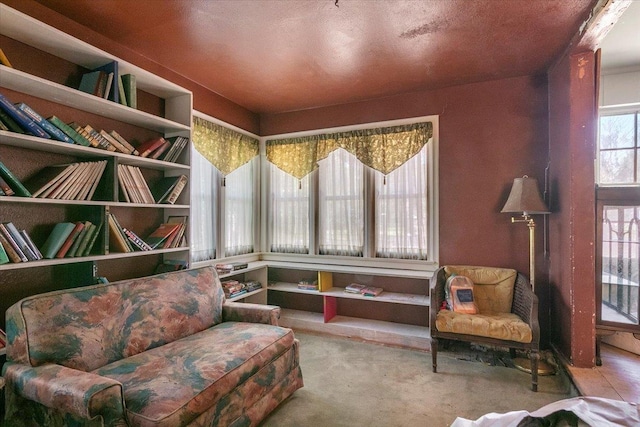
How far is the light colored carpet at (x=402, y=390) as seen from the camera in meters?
2.07

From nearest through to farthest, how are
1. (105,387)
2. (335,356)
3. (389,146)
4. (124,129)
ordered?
(105,387)
(124,129)
(335,356)
(389,146)

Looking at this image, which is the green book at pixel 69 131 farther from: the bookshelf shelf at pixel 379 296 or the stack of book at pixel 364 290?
the stack of book at pixel 364 290

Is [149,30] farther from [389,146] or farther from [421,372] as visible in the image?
[421,372]

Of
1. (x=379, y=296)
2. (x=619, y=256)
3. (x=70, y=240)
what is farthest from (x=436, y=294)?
(x=70, y=240)

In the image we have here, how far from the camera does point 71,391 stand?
134cm

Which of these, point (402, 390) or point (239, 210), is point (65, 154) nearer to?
point (239, 210)

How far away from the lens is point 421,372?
2682 millimetres

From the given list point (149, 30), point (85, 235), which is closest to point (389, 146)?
point (149, 30)

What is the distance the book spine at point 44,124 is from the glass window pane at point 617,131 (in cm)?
449

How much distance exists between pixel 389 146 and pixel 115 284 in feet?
9.39

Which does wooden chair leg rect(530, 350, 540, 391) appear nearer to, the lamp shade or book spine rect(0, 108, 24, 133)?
the lamp shade

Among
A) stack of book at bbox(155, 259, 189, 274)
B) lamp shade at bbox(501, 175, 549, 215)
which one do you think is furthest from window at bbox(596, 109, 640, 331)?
stack of book at bbox(155, 259, 189, 274)

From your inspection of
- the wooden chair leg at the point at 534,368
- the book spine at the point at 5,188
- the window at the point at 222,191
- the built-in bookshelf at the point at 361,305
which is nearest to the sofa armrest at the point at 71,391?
the book spine at the point at 5,188

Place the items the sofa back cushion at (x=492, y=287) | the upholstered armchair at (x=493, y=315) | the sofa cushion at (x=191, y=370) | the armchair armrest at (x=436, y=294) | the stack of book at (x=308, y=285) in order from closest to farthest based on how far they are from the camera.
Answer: the sofa cushion at (x=191, y=370), the upholstered armchair at (x=493, y=315), the armchair armrest at (x=436, y=294), the sofa back cushion at (x=492, y=287), the stack of book at (x=308, y=285)
